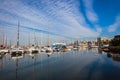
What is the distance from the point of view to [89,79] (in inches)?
824

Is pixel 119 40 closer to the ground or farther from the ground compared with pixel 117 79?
farther from the ground

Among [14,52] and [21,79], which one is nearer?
[21,79]

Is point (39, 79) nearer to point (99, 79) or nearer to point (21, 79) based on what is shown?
point (21, 79)

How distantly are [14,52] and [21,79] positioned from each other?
5262 cm

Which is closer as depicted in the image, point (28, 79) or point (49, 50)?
point (28, 79)

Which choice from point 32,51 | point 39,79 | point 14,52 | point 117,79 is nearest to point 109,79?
point 117,79

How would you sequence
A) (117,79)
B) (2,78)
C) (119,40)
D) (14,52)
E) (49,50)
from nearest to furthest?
(117,79) → (2,78) → (119,40) → (14,52) → (49,50)

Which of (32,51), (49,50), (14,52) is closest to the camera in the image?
(14,52)

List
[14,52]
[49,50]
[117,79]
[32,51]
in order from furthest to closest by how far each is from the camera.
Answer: [49,50], [32,51], [14,52], [117,79]

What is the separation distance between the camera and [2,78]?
22.1 metres

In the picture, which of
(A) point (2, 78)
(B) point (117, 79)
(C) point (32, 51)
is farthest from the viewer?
(C) point (32, 51)

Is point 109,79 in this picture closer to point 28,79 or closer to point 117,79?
point 117,79

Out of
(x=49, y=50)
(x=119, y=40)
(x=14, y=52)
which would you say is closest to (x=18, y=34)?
(x=14, y=52)

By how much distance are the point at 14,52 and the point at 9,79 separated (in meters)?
52.1
